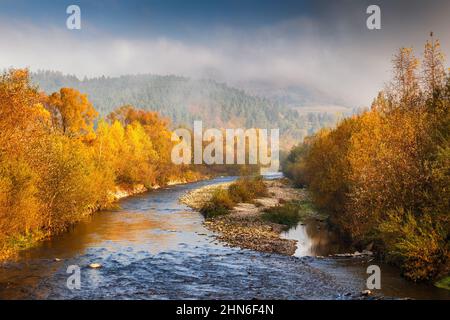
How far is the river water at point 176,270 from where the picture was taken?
24.3 meters

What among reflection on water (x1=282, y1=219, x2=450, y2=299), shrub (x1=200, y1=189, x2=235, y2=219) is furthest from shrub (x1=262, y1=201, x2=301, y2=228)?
shrub (x1=200, y1=189, x2=235, y2=219)

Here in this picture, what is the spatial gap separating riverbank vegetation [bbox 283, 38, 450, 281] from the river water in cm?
225

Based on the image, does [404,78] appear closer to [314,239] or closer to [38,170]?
[314,239]

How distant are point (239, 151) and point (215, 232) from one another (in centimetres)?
14181

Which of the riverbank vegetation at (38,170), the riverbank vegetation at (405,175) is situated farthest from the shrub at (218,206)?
the riverbank vegetation at (405,175)

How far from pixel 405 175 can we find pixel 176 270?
16.4m

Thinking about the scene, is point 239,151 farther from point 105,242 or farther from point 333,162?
point 105,242

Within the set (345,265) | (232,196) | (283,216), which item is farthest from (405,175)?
(232,196)

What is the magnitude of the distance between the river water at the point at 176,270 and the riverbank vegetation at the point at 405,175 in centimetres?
225

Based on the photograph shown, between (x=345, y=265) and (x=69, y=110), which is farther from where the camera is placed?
(x=69, y=110)

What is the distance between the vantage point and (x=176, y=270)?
2964cm

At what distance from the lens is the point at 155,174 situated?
10044cm

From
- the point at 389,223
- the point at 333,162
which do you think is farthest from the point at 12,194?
the point at 333,162

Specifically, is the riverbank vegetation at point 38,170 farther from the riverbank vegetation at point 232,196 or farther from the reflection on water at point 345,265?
the reflection on water at point 345,265
